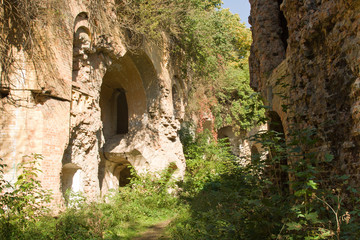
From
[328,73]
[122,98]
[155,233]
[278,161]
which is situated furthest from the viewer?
[122,98]

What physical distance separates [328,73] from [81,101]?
6.47 meters

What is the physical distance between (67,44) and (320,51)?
5.98m

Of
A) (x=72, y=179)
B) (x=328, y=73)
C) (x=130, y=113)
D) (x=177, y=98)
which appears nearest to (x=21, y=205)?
(x=72, y=179)

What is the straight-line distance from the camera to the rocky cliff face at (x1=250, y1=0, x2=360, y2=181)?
3.58 metres

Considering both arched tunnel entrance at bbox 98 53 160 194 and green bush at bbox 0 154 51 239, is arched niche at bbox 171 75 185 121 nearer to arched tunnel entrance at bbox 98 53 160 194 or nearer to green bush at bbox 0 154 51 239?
arched tunnel entrance at bbox 98 53 160 194

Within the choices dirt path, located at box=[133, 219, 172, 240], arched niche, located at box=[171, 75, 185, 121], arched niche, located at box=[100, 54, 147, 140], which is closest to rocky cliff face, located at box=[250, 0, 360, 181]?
dirt path, located at box=[133, 219, 172, 240]

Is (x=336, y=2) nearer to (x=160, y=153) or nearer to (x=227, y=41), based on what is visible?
(x=160, y=153)

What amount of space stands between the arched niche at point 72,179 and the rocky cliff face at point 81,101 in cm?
3

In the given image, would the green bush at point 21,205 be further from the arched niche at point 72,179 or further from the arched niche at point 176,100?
the arched niche at point 176,100

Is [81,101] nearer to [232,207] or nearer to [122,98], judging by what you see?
[232,207]

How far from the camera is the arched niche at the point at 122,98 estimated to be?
42.3 ft

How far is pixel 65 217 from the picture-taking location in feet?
21.7

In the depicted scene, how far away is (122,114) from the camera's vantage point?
14977mm

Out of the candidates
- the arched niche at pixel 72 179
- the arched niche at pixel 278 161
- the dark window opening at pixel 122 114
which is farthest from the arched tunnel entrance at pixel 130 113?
the arched niche at pixel 278 161
